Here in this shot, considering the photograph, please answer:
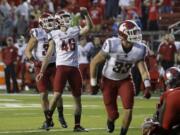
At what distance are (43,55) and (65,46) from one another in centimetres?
71

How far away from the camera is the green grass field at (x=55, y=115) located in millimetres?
11736

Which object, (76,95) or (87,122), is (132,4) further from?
(76,95)

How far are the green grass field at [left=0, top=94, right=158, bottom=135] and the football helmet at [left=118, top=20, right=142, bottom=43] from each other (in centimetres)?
191

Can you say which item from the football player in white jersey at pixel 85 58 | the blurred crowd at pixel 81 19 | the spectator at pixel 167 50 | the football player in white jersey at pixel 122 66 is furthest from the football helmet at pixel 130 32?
the football player in white jersey at pixel 85 58

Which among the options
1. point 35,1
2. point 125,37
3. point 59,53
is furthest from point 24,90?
point 125,37

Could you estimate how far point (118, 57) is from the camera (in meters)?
10.1

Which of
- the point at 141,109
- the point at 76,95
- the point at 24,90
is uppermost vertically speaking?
the point at 76,95

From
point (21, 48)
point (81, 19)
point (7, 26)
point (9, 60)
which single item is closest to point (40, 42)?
point (9, 60)

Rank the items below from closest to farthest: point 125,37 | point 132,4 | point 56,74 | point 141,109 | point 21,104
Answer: point 125,37 → point 56,74 → point 141,109 → point 21,104 → point 132,4

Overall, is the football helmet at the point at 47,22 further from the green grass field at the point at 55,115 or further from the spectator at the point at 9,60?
the spectator at the point at 9,60

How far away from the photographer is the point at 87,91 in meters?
22.1

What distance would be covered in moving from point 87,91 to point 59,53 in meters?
10.5

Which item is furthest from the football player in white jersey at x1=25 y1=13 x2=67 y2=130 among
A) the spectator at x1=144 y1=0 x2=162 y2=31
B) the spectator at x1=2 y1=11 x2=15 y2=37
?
the spectator at x1=2 y1=11 x2=15 y2=37

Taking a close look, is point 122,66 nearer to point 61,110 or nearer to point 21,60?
point 61,110
